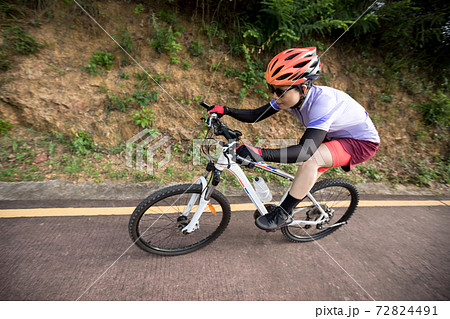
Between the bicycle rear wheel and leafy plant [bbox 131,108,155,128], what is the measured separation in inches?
116

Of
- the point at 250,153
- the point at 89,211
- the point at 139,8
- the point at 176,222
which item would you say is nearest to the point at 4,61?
the point at 139,8

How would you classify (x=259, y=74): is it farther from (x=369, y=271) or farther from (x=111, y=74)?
(x=369, y=271)

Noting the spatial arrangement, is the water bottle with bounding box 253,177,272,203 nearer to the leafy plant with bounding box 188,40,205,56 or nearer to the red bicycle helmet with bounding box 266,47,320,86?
the red bicycle helmet with bounding box 266,47,320,86

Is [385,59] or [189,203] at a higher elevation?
[385,59]

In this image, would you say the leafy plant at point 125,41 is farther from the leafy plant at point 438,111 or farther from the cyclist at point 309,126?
the leafy plant at point 438,111

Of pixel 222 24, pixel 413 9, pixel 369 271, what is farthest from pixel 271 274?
pixel 413 9

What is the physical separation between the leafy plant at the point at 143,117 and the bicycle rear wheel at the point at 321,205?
2937 mm

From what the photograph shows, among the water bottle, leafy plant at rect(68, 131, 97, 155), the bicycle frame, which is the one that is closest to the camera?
the bicycle frame

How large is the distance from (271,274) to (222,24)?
483 cm

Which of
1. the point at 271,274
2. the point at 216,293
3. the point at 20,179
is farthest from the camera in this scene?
the point at 20,179

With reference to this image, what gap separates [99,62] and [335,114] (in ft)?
13.8

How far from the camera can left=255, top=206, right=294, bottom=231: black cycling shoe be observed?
7.02ft

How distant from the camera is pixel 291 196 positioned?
6.89 ft

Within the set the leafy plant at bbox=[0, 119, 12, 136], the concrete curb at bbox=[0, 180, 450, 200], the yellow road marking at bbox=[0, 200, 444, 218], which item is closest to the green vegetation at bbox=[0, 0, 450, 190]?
the leafy plant at bbox=[0, 119, 12, 136]
